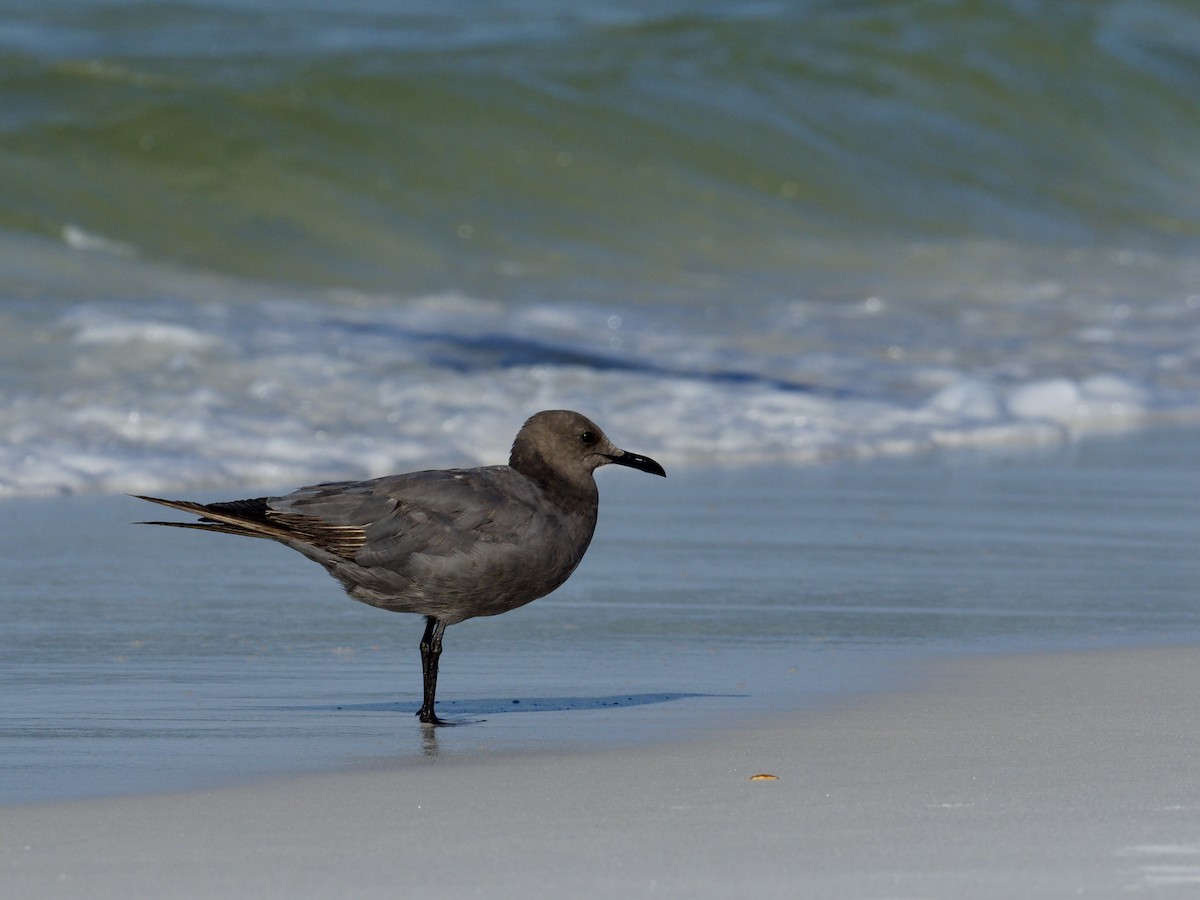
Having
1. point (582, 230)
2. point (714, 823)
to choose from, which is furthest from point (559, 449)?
point (582, 230)

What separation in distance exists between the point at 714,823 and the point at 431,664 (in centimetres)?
115

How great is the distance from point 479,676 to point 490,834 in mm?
1529

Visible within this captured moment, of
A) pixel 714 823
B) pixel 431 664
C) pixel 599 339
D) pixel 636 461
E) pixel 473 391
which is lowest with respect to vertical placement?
pixel 714 823

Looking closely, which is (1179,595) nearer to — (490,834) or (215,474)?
(490,834)

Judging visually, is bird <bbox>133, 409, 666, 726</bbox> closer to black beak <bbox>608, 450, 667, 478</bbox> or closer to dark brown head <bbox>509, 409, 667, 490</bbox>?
dark brown head <bbox>509, 409, 667, 490</bbox>

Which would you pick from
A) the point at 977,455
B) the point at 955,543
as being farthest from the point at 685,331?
the point at 955,543

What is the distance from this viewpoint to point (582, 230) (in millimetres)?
14266

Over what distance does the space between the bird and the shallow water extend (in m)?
A: 0.26

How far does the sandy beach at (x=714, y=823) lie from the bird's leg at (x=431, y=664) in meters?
0.34

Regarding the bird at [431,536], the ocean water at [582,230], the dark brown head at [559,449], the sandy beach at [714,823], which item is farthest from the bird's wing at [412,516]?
the ocean water at [582,230]

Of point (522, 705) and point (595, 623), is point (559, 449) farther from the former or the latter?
point (595, 623)

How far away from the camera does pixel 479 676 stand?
15.2 feet

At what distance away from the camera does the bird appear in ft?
13.4

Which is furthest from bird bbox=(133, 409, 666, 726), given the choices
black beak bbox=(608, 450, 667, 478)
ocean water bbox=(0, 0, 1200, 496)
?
ocean water bbox=(0, 0, 1200, 496)
